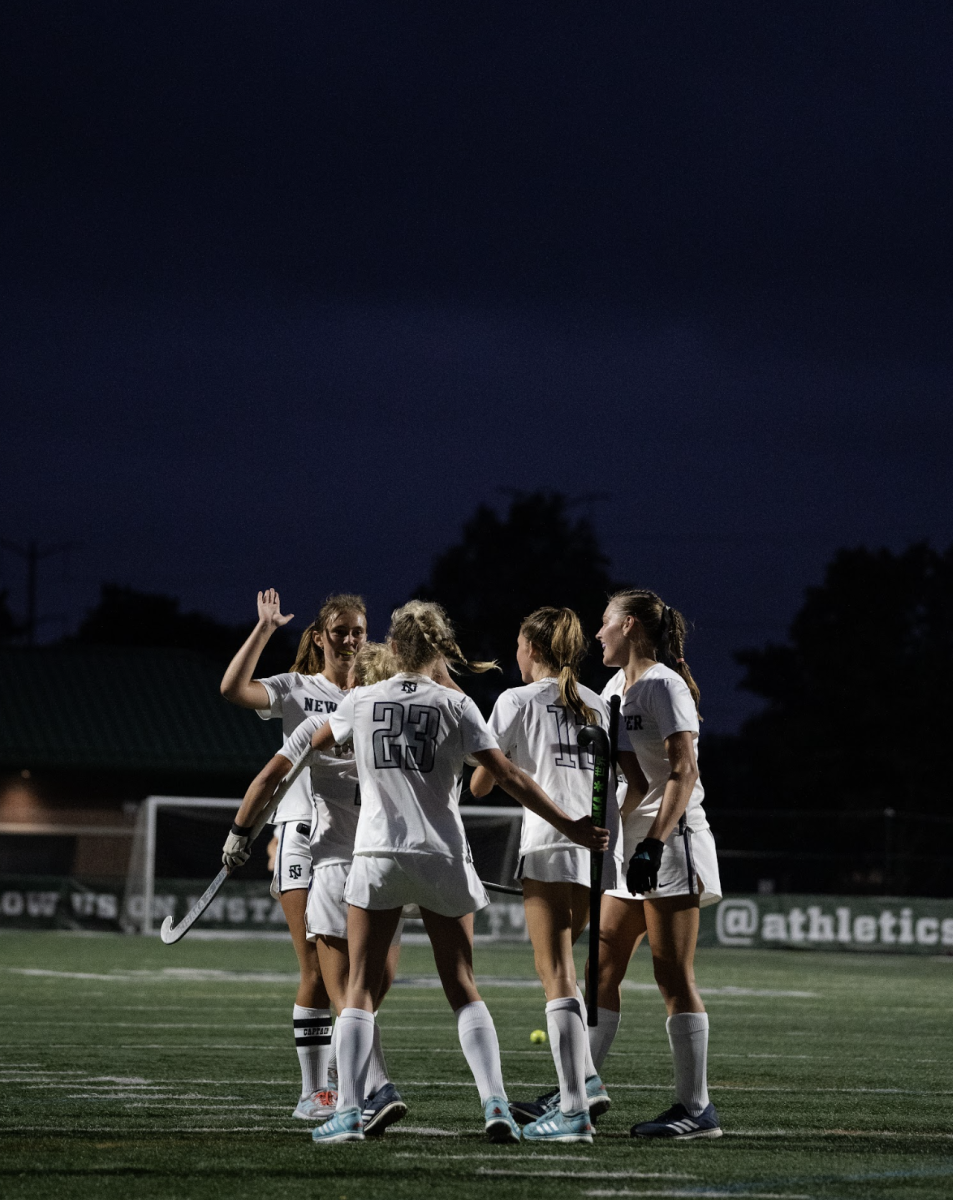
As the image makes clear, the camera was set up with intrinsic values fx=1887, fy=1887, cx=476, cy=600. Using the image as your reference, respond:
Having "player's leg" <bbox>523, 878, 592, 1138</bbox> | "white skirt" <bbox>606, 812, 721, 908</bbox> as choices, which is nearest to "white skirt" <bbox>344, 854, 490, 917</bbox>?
"player's leg" <bbox>523, 878, 592, 1138</bbox>

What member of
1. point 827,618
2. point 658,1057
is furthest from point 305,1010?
point 827,618

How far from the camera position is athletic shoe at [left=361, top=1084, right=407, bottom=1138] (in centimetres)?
731

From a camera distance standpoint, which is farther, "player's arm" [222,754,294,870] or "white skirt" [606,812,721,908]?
"player's arm" [222,754,294,870]

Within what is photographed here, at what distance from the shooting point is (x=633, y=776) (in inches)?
314

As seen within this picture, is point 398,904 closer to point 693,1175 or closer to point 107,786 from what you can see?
point 693,1175

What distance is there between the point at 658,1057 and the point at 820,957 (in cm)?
1914

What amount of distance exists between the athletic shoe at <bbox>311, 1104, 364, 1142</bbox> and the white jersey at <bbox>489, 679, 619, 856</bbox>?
1.31 meters

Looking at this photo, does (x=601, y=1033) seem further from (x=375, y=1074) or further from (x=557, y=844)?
(x=557, y=844)

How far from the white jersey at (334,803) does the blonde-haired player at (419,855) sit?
0.88 metres

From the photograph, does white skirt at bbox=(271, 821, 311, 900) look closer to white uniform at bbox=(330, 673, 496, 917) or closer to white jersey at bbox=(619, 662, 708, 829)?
white uniform at bbox=(330, 673, 496, 917)

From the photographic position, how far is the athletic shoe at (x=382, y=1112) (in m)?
7.31

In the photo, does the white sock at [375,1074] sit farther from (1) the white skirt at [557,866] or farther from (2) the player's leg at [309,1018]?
(1) the white skirt at [557,866]

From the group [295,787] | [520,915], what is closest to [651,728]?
[295,787]

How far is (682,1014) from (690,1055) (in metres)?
0.17
